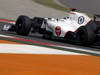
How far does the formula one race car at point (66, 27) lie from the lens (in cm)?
933

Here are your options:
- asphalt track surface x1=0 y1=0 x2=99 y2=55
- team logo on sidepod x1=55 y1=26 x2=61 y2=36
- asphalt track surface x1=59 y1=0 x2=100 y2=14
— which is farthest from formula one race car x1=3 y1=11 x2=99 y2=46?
asphalt track surface x1=59 y1=0 x2=100 y2=14

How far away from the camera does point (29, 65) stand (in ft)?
17.7

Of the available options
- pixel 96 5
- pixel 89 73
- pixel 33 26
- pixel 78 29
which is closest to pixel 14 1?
pixel 96 5

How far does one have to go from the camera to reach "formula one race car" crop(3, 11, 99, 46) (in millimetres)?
9328

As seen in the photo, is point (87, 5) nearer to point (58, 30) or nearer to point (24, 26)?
point (24, 26)

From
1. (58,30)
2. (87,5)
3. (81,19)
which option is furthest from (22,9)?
(81,19)

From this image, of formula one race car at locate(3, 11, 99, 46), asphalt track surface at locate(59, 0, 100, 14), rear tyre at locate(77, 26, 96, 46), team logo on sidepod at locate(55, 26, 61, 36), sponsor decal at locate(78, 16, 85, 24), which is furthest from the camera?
asphalt track surface at locate(59, 0, 100, 14)

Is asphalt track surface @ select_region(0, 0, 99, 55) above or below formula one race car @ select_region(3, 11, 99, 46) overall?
above

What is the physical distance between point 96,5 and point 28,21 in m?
17.3

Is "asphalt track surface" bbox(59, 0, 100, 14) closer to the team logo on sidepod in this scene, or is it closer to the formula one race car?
the formula one race car

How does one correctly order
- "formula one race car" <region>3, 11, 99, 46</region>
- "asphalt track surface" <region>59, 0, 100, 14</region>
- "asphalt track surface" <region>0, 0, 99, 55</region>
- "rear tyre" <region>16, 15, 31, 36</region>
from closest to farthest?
"formula one race car" <region>3, 11, 99, 46</region> < "rear tyre" <region>16, 15, 31, 36</region> < "asphalt track surface" <region>0, 0, 99, 55</region> < "asphalt track surface" <region>59, 0, 100, 14</region>

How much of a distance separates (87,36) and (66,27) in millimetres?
1227

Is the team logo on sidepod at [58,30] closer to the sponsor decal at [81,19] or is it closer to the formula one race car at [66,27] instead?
the formula one race car at [66,27]

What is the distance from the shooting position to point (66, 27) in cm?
1025
